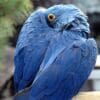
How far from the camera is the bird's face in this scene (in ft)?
7.55

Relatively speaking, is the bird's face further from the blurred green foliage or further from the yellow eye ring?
the blurred green foliage

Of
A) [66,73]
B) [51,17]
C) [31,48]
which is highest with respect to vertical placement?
[51,17]

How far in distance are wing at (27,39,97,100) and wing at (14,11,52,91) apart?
0.20 feet

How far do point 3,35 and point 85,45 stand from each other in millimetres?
350

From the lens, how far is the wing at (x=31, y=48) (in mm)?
2316

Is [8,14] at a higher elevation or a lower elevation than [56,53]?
higher

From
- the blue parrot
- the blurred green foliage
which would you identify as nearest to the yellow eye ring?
the blue parrot

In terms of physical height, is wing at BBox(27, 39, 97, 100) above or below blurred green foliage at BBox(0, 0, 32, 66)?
below

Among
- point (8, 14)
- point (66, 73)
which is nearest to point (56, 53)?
point (66, 73)

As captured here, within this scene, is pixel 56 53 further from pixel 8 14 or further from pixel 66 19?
pixel 8 14

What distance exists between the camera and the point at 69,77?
231cm

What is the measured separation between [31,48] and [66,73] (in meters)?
0.18

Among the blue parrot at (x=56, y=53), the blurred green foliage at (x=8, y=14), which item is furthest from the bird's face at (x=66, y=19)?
the blurred green foliage at (x=8, y=14)

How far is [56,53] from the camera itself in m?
2.30
